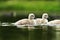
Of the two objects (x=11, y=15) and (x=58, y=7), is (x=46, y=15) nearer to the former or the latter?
(x=58, y=7)

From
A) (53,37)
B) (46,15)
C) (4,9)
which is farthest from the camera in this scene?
(4,9)

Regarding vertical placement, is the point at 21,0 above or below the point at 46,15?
above

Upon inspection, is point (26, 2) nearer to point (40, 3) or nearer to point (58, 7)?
point (40, 3)

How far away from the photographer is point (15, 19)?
316 cm

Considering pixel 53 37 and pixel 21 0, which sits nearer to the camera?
pixel 53 37

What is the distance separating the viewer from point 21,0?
329 cm

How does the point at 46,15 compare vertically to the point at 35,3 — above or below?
below

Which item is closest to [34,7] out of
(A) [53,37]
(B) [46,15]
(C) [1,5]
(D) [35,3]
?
(D) [35,3]

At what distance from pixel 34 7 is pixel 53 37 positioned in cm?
182

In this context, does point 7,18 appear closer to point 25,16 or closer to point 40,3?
point 25,16

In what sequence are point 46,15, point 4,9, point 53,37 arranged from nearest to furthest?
point 53,37 < point 46,15 < point 4,9

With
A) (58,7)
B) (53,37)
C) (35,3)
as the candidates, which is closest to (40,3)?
(35,3)

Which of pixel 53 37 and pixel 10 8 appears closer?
pixel 53 37

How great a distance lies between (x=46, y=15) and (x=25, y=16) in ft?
1.47
